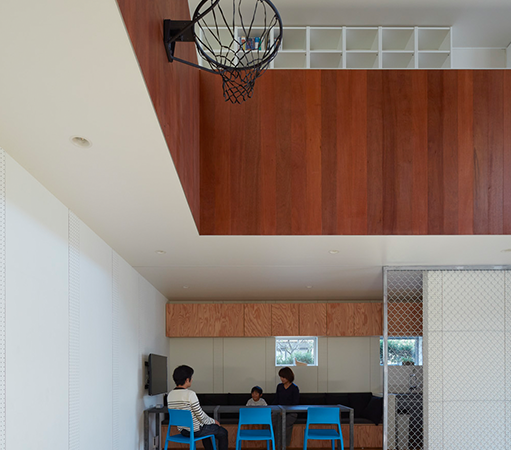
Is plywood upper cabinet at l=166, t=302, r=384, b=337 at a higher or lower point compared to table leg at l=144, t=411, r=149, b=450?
higher

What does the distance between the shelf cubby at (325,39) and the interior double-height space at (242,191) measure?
23 millimetres

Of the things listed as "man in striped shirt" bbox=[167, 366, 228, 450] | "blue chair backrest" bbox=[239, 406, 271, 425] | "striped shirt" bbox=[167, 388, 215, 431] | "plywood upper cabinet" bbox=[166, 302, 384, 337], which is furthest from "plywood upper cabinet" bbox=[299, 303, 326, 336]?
"striped shirt" bbox=[167, 388, 215, 431]

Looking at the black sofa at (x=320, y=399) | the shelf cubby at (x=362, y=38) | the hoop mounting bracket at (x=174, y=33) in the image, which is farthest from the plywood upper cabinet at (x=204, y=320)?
the hoop mounting bracket at (x=174, y=33)

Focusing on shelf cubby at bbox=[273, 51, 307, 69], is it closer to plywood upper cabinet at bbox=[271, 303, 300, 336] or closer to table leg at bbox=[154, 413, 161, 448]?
plywood upper cabinet at bbox=[271, 303, 300, 336]

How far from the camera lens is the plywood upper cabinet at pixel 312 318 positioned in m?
8.02

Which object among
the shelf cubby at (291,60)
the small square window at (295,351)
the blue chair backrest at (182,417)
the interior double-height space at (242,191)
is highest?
the shelf cubby at (291,60)

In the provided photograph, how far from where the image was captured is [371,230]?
4.23m

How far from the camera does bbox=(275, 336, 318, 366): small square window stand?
8.48 meters

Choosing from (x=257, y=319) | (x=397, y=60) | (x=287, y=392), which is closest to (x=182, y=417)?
(x=287, y=392)

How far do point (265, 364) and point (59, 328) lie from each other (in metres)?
5.60

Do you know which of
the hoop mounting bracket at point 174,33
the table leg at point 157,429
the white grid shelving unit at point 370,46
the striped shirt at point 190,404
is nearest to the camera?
the hoop mounting bracket at point 174,33

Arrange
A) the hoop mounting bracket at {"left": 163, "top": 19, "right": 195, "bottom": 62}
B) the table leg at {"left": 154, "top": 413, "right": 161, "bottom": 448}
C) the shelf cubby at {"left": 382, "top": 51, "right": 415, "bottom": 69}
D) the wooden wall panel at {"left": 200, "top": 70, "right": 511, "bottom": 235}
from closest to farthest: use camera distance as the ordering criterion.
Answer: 1. the hoop mounting bracket at {"left": 163, "top": 19, "right": 195, "bottom": 62}
2. the wooden wall panel at {"left": 200, "top": 70, "right": 511, "bottom": 235}
3. the shelf cubby at {"left": 382, "top": 51, "right": 415, "bottom": 69}
4. the table leg at {"left": 154, "top": 413, "right": 161, "bottom": 448}

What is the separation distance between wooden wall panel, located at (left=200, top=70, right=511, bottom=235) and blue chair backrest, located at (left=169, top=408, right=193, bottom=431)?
2.33 metres

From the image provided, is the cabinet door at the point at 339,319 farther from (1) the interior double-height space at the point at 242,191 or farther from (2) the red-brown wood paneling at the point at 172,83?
(2) the red-brown wood paneling at the point at 172,83
